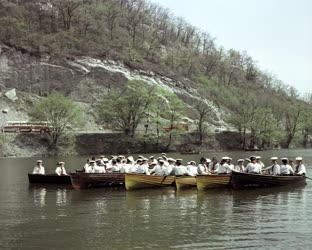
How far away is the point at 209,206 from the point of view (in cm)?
2777

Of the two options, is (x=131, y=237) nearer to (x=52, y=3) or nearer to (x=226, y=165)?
(x=226, y=165)

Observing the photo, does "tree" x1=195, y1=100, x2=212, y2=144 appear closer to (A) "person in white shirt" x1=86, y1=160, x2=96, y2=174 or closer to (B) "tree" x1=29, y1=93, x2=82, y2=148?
(B) "tree" x1=29, y1=93, x2=82, y2=148

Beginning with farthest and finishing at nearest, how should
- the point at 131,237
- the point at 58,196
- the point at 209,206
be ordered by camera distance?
1. the point at 58,196
2. the point at 209,206
3. the point at 131,237

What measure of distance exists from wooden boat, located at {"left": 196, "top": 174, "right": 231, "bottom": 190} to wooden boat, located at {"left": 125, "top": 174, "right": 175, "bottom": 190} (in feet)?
7.88

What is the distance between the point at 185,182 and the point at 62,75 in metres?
83.0

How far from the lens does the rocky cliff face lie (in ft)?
364

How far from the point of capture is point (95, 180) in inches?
1411

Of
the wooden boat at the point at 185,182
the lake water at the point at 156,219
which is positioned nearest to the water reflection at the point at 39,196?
the lake water at the point at 156,219

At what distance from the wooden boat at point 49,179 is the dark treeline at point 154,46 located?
70.1 m

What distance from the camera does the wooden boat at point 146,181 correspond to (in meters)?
34.5

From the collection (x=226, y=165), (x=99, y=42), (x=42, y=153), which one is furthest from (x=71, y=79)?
(x=226, y=165)

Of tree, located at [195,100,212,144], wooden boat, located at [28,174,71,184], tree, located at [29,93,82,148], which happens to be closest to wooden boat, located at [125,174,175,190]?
wooden boat, located at [28,174,71,184]

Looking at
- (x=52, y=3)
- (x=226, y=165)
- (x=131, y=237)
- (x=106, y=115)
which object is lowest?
(x=131, y=237)

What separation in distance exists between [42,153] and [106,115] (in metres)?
16.1
